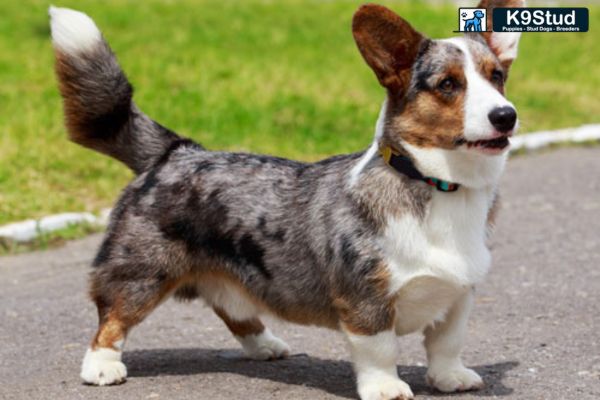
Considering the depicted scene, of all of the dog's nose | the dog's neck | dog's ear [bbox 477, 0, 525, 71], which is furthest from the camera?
dog's ear [bbox 477, 0, 525, 71]

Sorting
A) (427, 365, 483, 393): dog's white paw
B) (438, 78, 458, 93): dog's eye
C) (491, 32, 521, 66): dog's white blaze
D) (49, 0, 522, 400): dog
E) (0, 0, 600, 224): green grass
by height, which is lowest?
(0, 0, 600, 224): green grass

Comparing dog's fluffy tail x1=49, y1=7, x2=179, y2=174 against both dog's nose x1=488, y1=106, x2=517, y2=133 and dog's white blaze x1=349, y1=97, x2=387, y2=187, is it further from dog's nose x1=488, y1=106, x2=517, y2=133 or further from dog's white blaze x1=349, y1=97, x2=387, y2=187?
dog's nose x1=488, y1=106, x2=517, y2=133

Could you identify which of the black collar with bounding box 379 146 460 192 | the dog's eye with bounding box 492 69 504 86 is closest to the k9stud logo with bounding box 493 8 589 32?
the dog's eye with bounding box 492 69 504 86

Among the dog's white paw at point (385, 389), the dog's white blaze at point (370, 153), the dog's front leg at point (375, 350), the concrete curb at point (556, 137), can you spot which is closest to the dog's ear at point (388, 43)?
the dog's white blaze at point (370, 153)

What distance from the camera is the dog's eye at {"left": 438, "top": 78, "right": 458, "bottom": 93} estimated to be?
4.59 meters

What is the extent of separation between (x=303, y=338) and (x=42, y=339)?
51.7 inches

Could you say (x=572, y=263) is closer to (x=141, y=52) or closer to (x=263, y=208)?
(x=263, y=208)

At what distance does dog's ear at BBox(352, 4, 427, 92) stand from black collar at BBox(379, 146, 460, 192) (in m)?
0.26

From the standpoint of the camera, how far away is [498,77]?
4734mm

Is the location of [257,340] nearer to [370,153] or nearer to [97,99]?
[370,153]

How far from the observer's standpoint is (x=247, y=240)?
5137mm

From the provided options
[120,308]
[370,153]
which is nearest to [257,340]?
[120,308]

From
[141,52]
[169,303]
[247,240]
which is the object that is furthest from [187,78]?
[247,240]

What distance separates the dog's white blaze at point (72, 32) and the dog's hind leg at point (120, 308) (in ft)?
3.33
